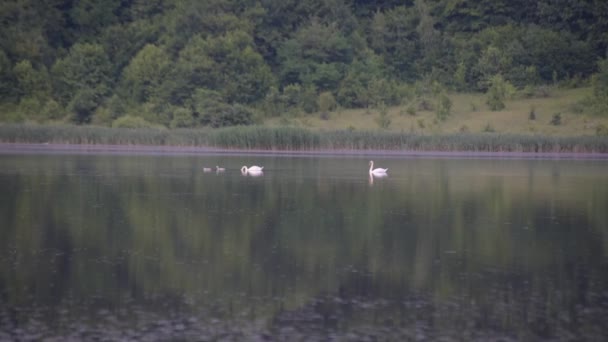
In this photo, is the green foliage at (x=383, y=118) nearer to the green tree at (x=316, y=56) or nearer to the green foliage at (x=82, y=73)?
the green tree at (x=316, y=56)

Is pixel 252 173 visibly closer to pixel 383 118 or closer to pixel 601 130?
pixel 383 118

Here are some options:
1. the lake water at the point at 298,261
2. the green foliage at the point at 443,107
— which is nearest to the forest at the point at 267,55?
the green foliage at the point at 443,107

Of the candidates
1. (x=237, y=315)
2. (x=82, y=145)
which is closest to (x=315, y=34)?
(x=82, y=145)

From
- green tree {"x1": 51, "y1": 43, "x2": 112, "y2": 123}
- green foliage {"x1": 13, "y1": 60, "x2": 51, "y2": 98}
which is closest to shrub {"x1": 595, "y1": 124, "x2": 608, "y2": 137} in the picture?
green tree {"x1": 51, "y1": 43, "x2": 112, "y2": 123}

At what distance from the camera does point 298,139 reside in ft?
161

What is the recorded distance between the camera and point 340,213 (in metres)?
20.1

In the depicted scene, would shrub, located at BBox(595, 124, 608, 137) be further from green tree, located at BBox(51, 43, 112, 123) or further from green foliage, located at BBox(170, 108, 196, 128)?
green tree, located at BBox(51, 43, 112, 123)

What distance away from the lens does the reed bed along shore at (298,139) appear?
4722 cm

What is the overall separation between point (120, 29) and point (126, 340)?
5947 cm

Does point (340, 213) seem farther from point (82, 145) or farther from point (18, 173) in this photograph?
point (82, 145)

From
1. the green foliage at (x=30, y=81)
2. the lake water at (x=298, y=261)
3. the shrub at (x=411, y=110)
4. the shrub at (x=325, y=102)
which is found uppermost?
the green foliage at (x=30, y=81)

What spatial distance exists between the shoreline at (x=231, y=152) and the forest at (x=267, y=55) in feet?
26.5

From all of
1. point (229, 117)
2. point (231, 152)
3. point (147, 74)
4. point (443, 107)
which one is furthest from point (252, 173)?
point (147, 74)

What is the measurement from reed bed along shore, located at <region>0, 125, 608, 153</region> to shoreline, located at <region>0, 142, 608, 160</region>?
1.08 feet
